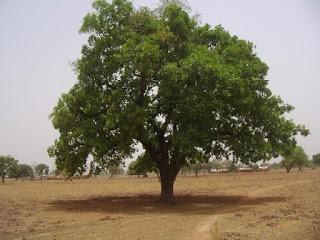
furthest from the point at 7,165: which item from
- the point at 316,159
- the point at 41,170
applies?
the point at 316,159

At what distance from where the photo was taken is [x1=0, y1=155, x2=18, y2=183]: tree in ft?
373

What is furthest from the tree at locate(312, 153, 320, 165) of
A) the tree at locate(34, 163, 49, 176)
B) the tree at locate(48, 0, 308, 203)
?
the tree at locate(48, 0, 308, 203)

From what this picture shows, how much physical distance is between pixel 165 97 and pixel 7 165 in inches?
3886

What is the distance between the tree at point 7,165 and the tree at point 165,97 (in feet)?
302

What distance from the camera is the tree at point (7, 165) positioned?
114 meters

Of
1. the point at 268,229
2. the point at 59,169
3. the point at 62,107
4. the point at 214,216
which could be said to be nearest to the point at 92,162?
the point at 59,169

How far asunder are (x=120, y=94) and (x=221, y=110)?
5984 mm

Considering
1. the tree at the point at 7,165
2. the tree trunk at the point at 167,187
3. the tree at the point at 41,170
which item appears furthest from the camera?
the tree at the point at 41,170

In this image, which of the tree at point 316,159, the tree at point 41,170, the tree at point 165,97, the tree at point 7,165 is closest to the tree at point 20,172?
the tree at point 7,165

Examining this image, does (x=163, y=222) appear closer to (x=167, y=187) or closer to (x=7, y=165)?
(x=167, y=187)

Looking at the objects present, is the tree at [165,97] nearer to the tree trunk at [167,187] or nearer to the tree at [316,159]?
the tree trunk at [167,187]

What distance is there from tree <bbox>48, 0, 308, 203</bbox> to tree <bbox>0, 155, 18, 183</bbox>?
3624 inches

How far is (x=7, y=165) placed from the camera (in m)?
116

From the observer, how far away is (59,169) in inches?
1115
